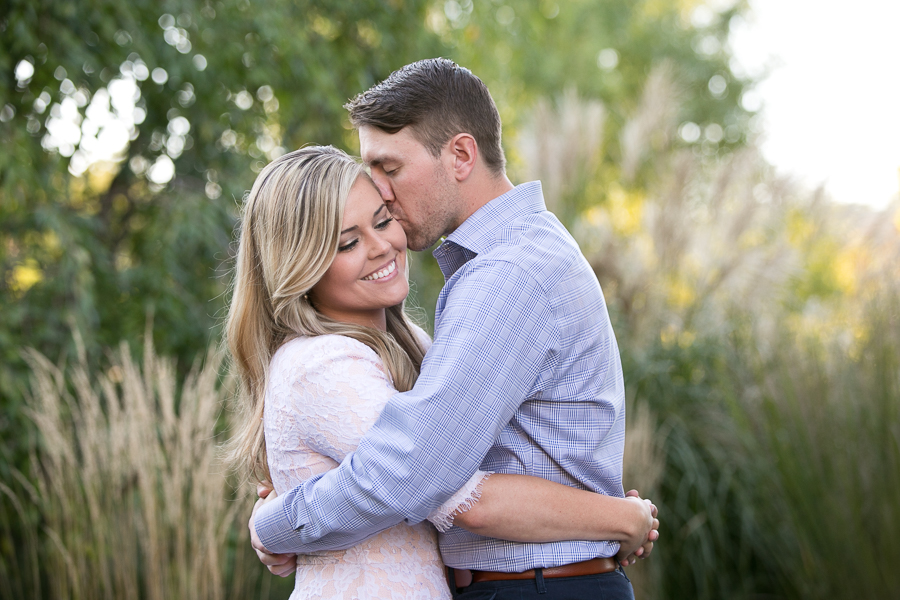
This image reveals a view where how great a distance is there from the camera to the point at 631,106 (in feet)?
32.0

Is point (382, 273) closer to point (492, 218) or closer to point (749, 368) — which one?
point (492, 218)

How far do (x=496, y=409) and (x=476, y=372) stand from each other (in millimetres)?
79

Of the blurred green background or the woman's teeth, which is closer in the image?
the woman's teeth

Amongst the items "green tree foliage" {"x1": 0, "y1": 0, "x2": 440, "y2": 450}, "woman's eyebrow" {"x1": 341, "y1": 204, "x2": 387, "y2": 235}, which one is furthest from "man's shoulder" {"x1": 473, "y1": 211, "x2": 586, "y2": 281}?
"green tree foliage" {"x1": 0, "y1": 0, "x2": 440, "y2": 450}

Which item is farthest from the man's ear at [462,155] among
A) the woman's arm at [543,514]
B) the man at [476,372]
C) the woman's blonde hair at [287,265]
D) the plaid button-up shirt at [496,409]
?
the woman's arm at [543,514]

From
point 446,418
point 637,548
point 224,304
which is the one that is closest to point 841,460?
point 637,548

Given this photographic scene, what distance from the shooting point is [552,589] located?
157 centimetres

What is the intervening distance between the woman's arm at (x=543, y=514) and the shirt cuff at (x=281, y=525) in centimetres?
32

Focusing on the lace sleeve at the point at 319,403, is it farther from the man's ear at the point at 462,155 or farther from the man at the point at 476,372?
the man's ear at the point at 462,155

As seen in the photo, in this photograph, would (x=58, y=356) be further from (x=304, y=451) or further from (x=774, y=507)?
(x=774, y=507)

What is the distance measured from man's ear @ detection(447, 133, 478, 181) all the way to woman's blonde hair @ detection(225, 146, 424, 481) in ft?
0.72

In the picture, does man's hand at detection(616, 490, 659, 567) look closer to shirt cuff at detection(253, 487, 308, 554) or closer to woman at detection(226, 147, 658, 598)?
woman at detection(226, 147, 658, 598)

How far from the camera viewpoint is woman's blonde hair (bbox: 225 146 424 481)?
175 cm

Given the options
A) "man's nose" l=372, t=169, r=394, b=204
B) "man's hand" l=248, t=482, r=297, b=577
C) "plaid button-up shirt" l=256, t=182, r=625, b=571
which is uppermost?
"man's nose" l=372, t=169, r=394, b=204
